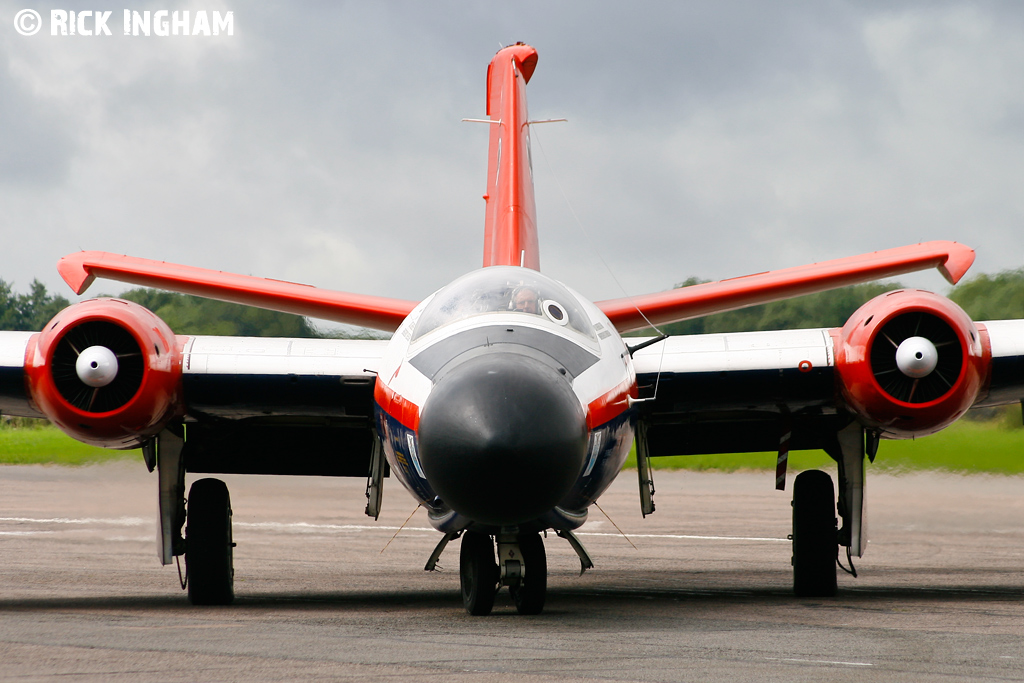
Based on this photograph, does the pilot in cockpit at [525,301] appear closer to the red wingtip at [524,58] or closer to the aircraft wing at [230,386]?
the aircraft wing at [230,386]

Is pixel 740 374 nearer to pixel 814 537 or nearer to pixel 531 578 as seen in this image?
pixel 814 537

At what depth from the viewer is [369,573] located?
1188cm

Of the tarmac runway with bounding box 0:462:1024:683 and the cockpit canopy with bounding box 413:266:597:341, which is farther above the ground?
the cockpit canopy with bounding box 413:266:597:341

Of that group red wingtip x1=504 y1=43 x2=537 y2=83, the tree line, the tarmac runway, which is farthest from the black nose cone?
the tree line

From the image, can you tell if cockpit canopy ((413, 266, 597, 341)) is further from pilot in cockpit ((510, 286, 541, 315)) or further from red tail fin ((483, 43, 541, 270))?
red tail fin ((483, 43, 541, 270))

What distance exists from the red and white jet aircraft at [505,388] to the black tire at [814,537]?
0.06ft

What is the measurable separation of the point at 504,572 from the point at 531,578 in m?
0.31

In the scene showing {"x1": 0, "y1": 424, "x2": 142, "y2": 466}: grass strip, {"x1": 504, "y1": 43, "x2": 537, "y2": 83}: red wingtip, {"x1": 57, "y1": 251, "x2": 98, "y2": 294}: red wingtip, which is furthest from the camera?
{"x1": 0, "y1": 424, "x2": 142, "y2": 466}: grass strip

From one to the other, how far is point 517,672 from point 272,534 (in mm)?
12825

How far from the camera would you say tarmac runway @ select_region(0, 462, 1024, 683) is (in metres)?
5.32

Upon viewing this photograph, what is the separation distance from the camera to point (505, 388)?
575 centimetres

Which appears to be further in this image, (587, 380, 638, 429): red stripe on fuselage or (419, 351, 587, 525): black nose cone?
(587, 380, 638, 429): red stripe on fuselage

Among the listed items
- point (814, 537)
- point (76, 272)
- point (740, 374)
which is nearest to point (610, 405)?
point (740, 374)

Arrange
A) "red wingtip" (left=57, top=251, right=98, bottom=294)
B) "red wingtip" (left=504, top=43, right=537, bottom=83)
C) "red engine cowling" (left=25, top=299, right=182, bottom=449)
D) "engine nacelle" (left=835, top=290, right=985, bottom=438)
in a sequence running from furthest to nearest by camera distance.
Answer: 1. "red wingtip" (left=504, top=43, right=537, bottom=83)
2. "red wingtip" (left=57, top=251, right=98, bottom=294)
3. "red engine cowling" (left=25, top=299, right=182, bottom=449)
4. "engine nacelle" (left=835, top=290, right=985, bottom=438)
